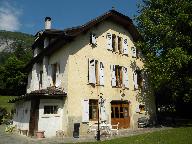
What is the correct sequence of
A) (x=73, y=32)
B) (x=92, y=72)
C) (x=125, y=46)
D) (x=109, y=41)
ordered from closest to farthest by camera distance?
(x=73, y=32) → (x=92, y=72) → (x=109, y=41) → (x=125, y=46)

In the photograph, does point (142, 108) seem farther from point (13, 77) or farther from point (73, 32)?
point (13, 77)

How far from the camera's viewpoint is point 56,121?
21.5 meters

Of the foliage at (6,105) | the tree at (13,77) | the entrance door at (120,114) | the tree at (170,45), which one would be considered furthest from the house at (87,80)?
the tree at (13,77)

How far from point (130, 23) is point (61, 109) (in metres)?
11.3

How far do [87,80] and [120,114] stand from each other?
16.6 ft

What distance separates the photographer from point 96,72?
947 inches

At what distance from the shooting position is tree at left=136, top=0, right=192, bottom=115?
24500 millimetres

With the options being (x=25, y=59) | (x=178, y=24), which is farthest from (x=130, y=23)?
(x=25, y=59)

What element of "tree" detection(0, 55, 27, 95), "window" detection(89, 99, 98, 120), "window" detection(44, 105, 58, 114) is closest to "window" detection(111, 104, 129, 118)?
"window" detection(89, 99, 98, 120)

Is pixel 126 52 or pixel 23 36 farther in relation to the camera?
pixel 23 36

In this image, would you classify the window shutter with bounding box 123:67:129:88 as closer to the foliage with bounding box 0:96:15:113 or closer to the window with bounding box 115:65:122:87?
the window with bounding box 115:65:122:87

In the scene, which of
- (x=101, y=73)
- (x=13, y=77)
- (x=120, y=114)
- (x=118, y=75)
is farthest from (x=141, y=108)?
(x=13, y=77)

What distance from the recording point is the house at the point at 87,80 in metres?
21.4

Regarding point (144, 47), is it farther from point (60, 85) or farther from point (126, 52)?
point (60, 85)
